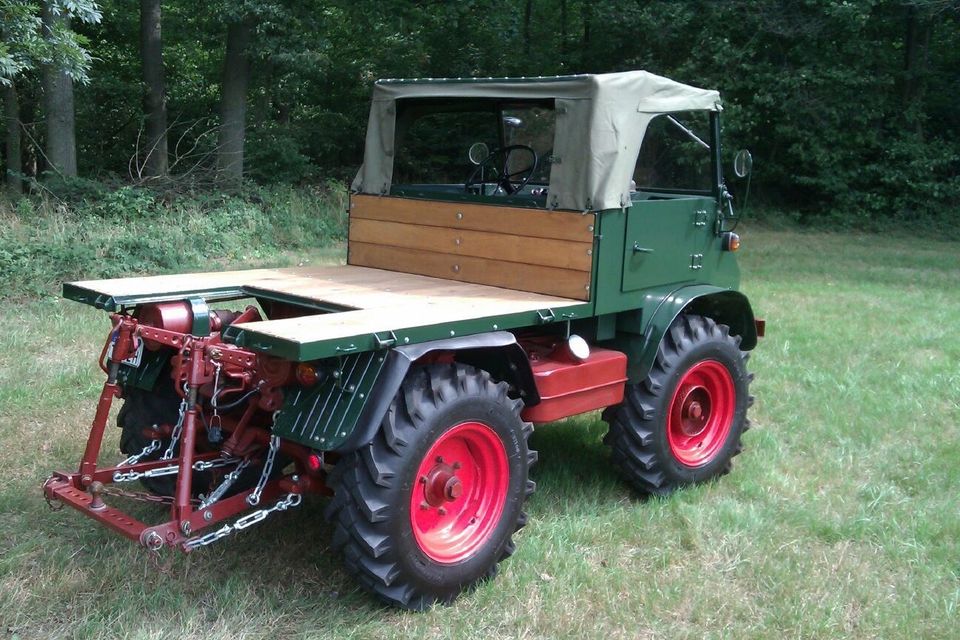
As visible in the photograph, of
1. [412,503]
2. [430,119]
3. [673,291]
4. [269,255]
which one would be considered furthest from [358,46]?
[412,503]

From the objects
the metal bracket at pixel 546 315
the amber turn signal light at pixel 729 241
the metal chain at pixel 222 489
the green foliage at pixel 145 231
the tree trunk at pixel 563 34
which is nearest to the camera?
the metal chain at pixel 222 489

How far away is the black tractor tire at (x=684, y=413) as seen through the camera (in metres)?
4.55

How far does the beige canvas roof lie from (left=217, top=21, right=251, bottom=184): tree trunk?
34.1ft

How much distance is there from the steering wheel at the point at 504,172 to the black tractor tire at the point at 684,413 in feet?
3.98

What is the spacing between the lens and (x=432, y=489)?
364 centimetres

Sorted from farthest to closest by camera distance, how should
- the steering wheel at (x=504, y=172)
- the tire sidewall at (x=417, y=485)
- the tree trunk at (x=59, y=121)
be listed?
the tree trunk at (x=59, y=121)
the steering wheel at (x=504, y=172)
the tire sidewall at (x=417, y=485)

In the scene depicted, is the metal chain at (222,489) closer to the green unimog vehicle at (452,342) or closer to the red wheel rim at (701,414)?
the green unimog vehicle at (452,342)

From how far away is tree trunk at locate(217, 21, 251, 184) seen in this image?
14.4 metres

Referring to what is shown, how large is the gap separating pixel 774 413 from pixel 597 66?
14.4m

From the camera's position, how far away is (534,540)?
4145 millimetres

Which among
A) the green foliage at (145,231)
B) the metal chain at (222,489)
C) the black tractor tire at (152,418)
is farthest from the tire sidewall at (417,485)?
the green foliage at (145,231)

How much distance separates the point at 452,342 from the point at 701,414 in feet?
6.49

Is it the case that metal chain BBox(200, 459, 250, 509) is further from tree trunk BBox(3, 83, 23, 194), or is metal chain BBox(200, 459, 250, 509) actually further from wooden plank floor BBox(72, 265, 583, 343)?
tree trunk BBox(3, 83, 23, 194)

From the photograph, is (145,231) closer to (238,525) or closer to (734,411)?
(734,411)
